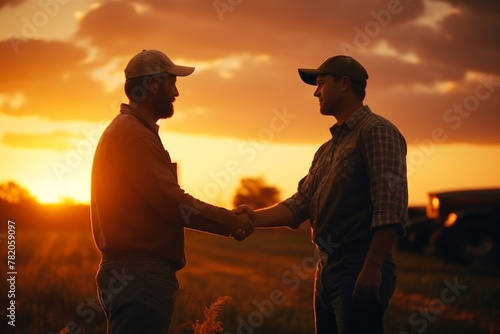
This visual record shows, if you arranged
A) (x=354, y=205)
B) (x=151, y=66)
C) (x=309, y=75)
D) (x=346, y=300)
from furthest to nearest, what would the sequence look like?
1. (x=309, y=75)
2. (x=151, y=66)
3. (x=354, y=205)
4. (x=346, y=300)

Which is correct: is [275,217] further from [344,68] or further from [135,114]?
[135,114]

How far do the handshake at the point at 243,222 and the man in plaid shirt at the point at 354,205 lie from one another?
777 millimetres

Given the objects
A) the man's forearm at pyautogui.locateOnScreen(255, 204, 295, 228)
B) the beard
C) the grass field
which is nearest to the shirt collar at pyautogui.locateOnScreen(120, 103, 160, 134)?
the beard

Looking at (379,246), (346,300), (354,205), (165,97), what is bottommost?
(346,300)

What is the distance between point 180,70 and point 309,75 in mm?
893

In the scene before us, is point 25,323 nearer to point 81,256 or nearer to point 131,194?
point 131,194

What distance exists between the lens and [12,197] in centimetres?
2652

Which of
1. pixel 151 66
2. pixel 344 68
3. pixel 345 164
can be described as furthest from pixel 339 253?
pixel 151 66

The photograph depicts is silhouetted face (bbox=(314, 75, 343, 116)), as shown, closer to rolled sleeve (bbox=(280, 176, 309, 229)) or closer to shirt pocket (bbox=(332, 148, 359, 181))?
shirt pocket (bbox=(332, 148, 359, 181))

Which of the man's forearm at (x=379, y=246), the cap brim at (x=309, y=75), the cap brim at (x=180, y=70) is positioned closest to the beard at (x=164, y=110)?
the cap brim at (x=180, y=70)

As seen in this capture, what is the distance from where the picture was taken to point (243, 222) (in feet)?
17.9

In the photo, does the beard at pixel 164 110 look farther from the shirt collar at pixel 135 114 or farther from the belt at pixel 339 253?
the belt at pixel 339 253

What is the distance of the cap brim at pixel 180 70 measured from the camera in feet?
15.0

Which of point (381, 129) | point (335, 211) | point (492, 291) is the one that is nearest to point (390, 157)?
point (381, 129)
